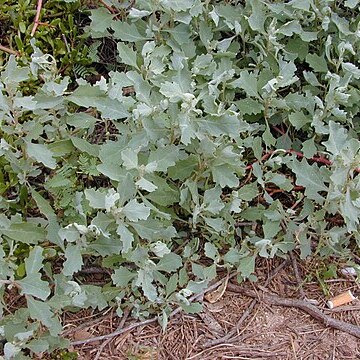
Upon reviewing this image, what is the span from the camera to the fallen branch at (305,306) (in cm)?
264

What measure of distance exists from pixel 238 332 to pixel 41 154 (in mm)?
1103

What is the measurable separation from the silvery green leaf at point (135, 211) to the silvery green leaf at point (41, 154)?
1.24ft

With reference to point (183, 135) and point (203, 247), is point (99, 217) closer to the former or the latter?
point (183, 135)

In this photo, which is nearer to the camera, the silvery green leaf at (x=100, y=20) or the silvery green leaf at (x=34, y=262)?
the silvery green leaf at (x=34, y=262)

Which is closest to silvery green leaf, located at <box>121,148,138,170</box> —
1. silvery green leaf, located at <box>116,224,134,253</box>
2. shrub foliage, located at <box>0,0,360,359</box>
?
shrub foliage, located at <box>0,0,360,359</box>

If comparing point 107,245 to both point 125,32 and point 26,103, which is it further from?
point 125,32

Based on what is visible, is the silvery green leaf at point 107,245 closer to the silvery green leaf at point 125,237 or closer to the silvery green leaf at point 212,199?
the silvery green leaf at point 125,237

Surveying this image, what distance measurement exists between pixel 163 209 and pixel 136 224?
1.03 ft

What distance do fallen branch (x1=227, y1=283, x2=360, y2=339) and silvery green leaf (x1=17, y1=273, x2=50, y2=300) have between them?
868mm

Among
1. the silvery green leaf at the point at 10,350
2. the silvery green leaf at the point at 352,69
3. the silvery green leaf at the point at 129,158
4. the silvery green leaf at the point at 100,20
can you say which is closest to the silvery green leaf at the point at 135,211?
the silvery green leaf at the point at 129,158

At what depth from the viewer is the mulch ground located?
253 cm

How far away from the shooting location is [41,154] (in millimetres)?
2457

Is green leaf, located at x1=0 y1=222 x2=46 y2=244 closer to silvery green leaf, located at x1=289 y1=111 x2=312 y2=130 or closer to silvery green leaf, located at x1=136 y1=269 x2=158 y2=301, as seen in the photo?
silvery green leaf, located at x1=136 y1=269 x2=158 y2=301

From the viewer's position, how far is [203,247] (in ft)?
9.12
